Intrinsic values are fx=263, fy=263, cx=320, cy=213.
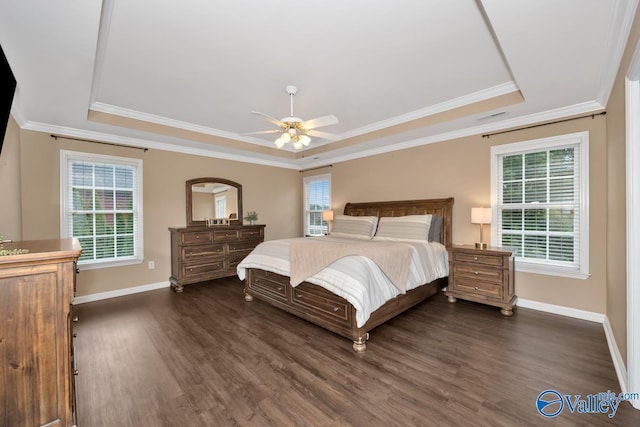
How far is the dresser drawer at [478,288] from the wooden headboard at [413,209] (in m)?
0.68

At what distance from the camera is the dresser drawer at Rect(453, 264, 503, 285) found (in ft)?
10.8

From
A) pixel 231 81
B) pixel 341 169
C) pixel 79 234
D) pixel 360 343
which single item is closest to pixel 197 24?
pixel 231 81

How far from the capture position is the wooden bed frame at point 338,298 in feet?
8.55

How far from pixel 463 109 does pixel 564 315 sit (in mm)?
2836

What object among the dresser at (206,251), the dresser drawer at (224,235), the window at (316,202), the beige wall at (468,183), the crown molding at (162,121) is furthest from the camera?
the window at (316,202)

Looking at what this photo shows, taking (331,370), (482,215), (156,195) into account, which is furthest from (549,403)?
(156,195)

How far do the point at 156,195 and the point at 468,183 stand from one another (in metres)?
5.13

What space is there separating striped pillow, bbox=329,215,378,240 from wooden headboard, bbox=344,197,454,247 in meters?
0.33

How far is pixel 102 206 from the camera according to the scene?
409 centimetres

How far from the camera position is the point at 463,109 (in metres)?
3.46

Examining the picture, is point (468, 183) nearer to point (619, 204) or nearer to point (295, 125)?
point (619, 204)

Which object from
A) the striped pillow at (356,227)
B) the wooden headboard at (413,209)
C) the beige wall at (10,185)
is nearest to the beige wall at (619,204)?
the wooden headboard at (413,209)

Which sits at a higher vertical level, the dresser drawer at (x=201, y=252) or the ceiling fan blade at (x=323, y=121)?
the ceiling fan blade at (x=323, y=121)

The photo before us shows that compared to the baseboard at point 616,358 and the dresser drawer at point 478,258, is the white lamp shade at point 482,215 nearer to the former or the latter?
the dresser drawer at point 478,258
